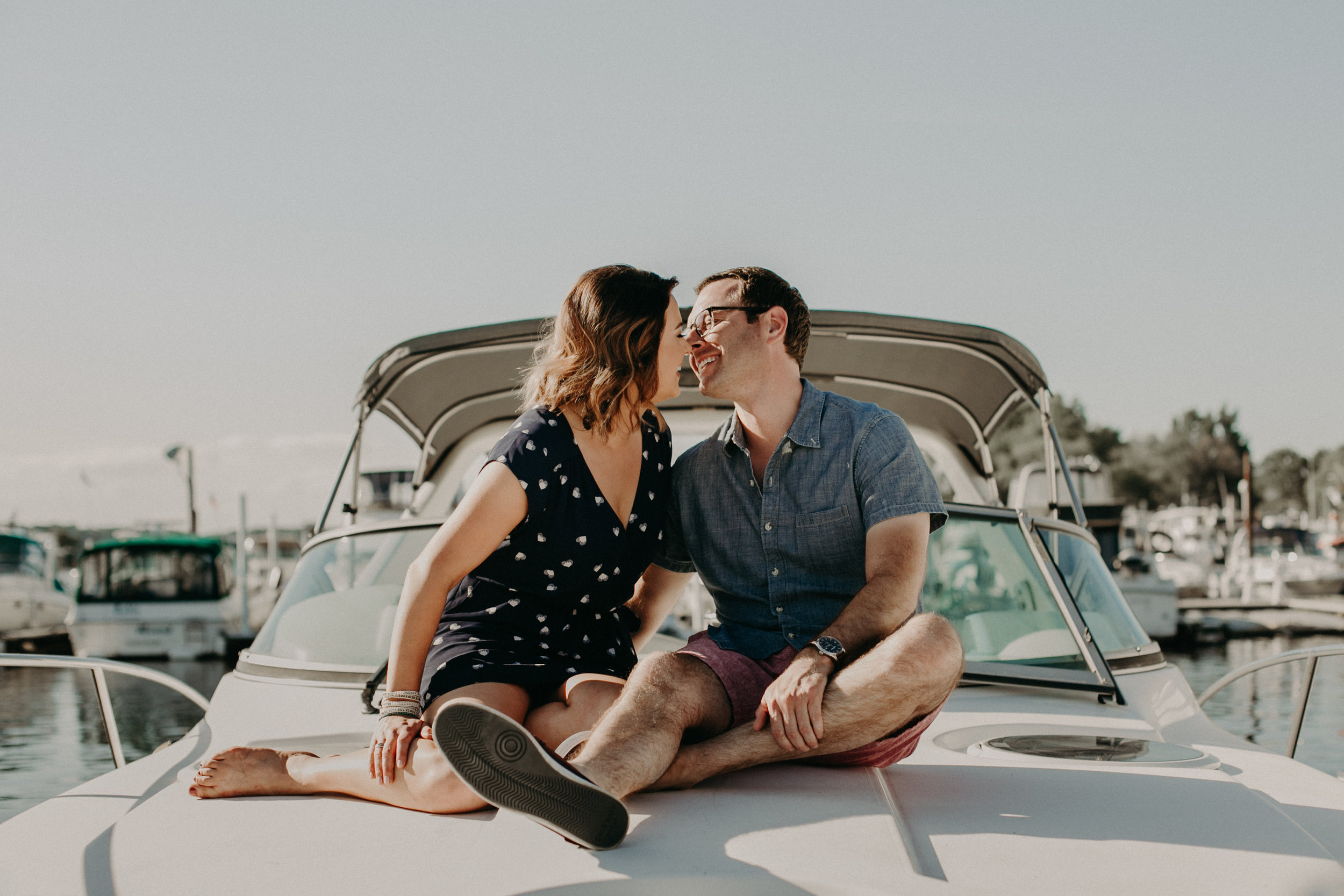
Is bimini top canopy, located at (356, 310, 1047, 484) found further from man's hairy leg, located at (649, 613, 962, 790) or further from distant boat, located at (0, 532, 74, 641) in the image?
distant boat, located at (0, 532, 74, 641)

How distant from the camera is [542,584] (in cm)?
255

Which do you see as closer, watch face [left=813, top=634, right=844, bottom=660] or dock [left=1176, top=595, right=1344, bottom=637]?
watch face [left=813, top=634, right=844, bottom=660]

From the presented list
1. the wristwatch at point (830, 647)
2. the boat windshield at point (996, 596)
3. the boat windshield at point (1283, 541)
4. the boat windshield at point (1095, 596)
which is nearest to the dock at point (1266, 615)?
the boat windshield at point (1095, 596)

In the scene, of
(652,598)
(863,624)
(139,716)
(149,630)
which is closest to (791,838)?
(863,624)

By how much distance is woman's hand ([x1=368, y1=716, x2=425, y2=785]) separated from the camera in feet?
6.81

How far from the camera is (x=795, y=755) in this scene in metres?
2.17

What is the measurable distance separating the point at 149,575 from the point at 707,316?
1769 centimetres

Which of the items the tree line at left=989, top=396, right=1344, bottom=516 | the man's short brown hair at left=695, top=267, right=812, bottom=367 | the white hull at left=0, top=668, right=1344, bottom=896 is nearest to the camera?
the white hull at left=0, top=668, right=1344, bottom=896

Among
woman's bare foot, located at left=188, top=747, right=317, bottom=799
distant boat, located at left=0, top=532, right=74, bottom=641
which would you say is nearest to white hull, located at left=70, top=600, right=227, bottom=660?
distant boat, located at left=0, top=532, right=74, bottom=641

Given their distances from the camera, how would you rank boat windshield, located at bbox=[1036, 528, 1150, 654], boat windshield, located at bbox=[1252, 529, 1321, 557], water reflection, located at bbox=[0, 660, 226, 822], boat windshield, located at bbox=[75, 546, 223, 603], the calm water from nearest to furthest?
boat windshield, located at bbox=[1036, 528, 1150, 654] < water reflection, located at bbox=[0, 660, 226, 822] < the calm water < boat windshield, located at bbox=[75, 546, 223, 603] < boat windshield, located at bbox=[1252, 529, 1321, 557]

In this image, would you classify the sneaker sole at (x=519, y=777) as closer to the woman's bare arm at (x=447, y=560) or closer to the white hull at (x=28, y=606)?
the woman's bare arm at (x=447, y=560)

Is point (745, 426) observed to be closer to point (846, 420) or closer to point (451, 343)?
point (846, 420)

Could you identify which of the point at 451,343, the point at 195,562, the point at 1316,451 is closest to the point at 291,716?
the point at 451,343

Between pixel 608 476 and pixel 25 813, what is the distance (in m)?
1.42
